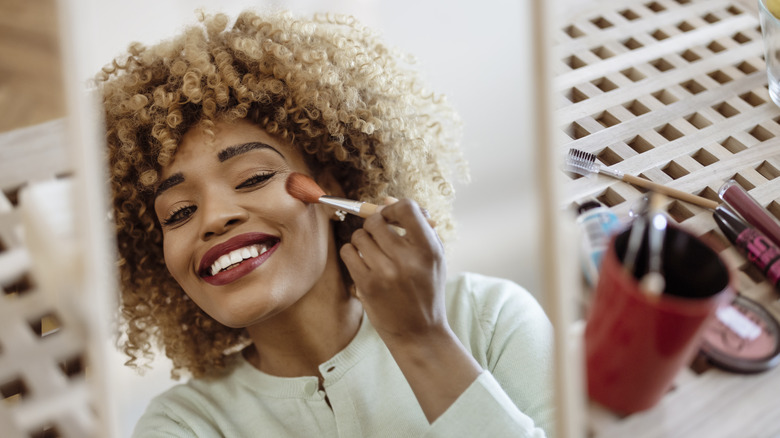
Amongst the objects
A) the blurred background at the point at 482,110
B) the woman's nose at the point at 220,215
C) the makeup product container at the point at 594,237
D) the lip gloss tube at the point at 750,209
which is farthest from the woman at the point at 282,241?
the blurred background at the point at 482,110

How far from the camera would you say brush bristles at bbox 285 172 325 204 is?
749 millimetres

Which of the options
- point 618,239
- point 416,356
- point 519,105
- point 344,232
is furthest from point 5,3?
point 519,105

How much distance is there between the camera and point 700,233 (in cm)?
62

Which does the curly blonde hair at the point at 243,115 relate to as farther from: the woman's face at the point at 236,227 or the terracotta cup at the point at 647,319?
the terracotta cup at the point at 647,319

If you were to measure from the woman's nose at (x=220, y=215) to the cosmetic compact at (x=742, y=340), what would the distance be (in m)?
0.44

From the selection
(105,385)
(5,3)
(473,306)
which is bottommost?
(473,306)

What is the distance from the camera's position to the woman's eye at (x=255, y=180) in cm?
75

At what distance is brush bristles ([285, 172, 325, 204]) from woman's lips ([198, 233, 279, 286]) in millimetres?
50

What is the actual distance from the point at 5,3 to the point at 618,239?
737mm

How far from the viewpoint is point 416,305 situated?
24.7 inches

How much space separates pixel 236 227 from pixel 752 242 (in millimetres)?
461

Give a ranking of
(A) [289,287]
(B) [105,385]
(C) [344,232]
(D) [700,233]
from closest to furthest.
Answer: (B) [105,385], (D) [700,233], (A) [289,287], (C) [344,232]

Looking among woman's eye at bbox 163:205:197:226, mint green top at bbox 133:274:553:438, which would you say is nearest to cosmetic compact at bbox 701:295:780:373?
mint green top at bbox 133:274:553:438

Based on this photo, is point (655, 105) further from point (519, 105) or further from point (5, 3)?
point (519, 105)
